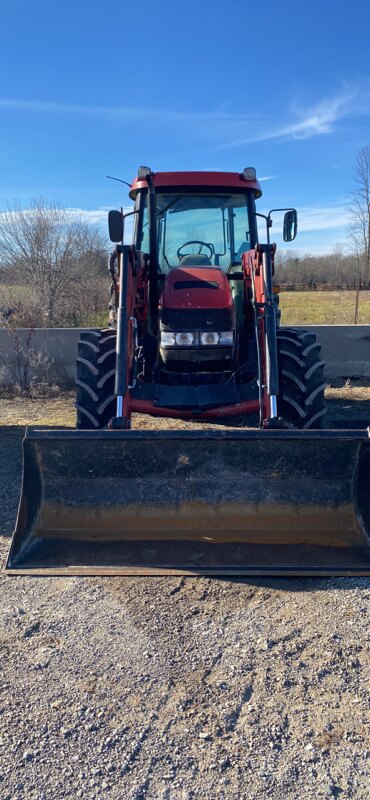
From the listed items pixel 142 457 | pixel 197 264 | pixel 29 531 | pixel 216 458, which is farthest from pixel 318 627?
pixel 197 264

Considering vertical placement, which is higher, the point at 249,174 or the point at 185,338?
the point at 249,174

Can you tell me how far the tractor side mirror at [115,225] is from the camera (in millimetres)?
5102

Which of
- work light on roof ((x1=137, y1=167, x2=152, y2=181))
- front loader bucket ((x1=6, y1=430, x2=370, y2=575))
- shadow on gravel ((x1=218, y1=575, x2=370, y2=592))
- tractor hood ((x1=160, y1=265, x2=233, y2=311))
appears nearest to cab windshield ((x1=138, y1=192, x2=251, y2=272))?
work light on roof ((x1=137, y1=167, x2=152, y2=181))

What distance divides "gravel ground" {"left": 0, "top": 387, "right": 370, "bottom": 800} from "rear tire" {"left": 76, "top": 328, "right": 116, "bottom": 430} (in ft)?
5.82

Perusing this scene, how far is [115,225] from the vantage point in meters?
5.13

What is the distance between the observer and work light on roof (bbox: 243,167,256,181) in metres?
5.76

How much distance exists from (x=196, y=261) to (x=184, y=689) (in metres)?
4.04

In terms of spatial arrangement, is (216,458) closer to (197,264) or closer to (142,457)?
(142,457)

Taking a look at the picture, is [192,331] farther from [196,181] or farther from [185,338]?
[196,181]

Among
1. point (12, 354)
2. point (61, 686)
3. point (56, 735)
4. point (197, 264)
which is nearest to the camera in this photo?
point (56, 735)

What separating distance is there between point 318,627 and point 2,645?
4.94 ft

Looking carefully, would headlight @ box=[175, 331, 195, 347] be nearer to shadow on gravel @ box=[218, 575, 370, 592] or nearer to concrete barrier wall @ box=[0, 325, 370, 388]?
shadow on gravel @ box=[218, 575, 370, 592]

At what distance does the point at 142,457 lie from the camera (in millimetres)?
3822

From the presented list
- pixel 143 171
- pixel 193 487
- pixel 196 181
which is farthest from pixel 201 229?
pixel 193 487
